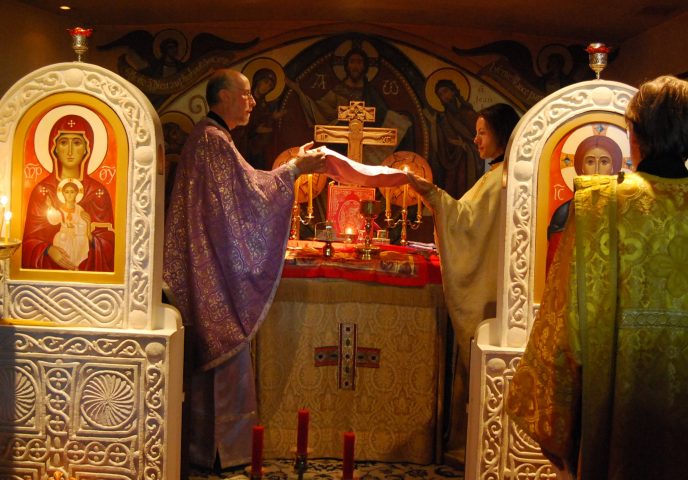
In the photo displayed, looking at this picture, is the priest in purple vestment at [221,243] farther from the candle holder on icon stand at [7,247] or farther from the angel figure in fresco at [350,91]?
the angel figure in fresco at [350,91]

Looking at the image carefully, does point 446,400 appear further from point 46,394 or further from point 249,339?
point 46,394

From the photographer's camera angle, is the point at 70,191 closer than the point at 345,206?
Yes

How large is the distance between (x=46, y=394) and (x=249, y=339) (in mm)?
1049

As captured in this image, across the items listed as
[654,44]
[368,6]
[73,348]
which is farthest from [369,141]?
[73,348]

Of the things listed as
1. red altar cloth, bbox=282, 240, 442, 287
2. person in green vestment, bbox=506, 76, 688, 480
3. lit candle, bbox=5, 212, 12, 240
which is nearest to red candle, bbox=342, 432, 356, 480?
person in green vestment, bbox=506, 76, 688, 480

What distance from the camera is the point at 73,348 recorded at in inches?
135

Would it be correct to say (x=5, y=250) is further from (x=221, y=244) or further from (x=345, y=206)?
(x=345, y=206)

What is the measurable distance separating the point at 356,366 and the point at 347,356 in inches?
3.2

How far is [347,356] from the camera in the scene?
4.52 metres

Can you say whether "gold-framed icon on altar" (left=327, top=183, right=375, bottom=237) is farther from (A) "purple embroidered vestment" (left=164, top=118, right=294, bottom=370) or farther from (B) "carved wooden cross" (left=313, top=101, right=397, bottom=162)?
(A) "purple embroidered vestment" (left=164, top=118, right=294, bottom=370)

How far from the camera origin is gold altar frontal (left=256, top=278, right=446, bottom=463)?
14.8ft

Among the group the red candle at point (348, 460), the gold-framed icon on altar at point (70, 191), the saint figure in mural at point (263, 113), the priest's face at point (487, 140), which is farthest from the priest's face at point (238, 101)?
the saint figure in mural at point (263, 113)

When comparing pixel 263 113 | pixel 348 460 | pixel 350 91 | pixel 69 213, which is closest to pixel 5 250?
pixel 69 213

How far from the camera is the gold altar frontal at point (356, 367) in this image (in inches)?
177
